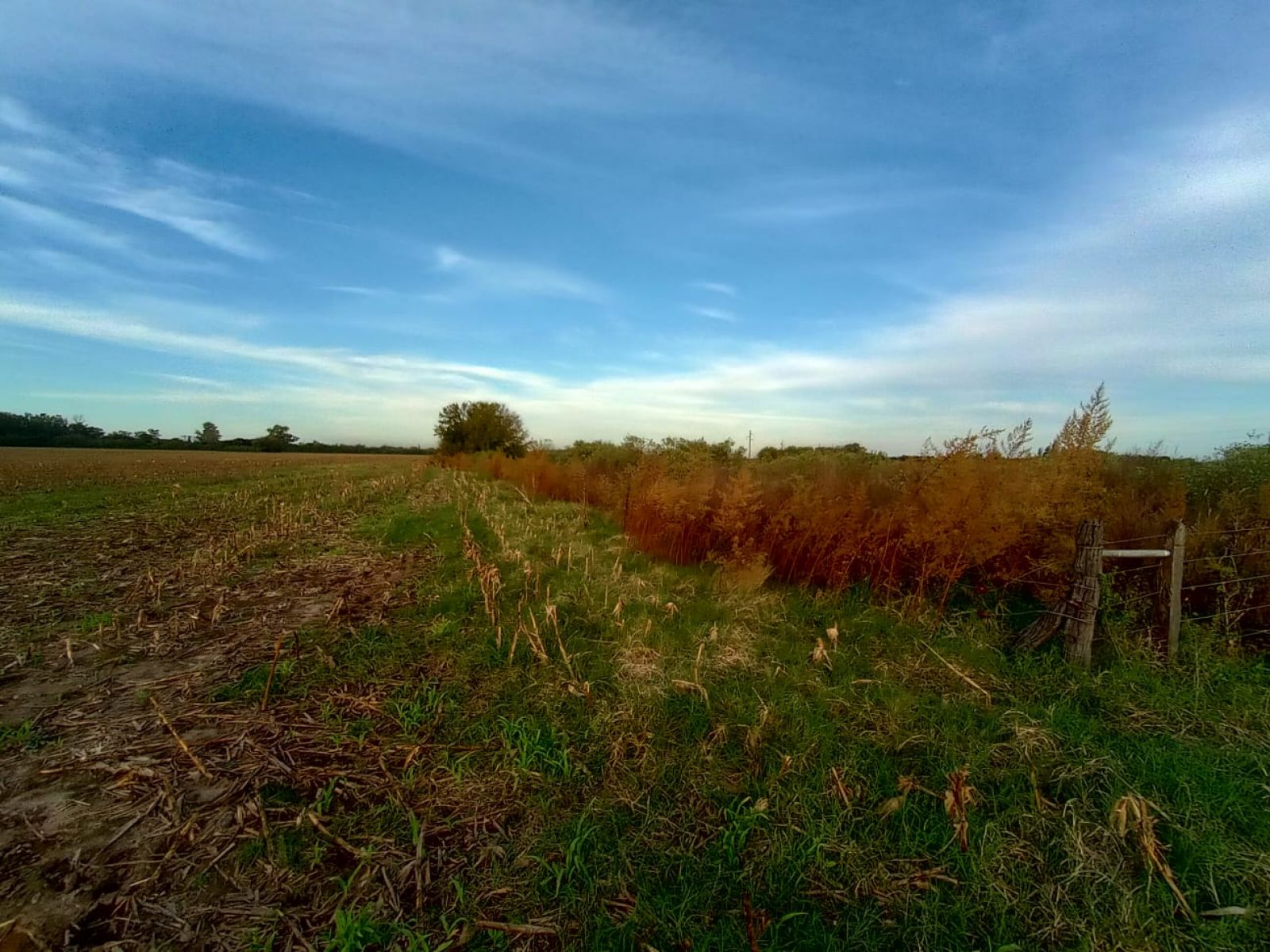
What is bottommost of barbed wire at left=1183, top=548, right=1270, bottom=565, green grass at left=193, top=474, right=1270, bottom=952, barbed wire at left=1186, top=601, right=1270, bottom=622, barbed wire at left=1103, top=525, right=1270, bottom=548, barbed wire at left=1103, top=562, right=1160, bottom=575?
green grass at left=193, top=474, right=1270, bottom=952

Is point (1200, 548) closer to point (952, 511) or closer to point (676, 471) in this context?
point (952, 511)

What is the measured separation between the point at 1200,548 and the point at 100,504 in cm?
1962

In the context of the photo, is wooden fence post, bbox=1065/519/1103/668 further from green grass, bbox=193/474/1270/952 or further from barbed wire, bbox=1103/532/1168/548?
barbed wire, bbox=1103/532/1168/548

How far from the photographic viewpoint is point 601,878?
260 cm

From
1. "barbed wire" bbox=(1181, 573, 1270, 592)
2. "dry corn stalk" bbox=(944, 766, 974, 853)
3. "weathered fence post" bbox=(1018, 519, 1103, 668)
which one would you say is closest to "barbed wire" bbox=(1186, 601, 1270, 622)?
"barbed wire" bbox=(1181, 573, 1270, 592)

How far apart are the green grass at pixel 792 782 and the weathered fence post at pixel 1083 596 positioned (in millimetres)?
190

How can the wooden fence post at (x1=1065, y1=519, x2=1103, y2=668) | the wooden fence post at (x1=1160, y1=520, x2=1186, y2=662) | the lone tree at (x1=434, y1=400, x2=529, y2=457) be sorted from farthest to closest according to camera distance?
the lone tree at (x1=434, y1=400, x2=529, y2=457), the wooden fence post at (x1=1160, y1=520, x2=1186, y2=662), the wooden fence post at (x1=1065, y1=519, x2=1103, y2=668)

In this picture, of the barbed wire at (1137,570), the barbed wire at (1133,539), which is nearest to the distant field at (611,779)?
the barbed wire at (1137,570)

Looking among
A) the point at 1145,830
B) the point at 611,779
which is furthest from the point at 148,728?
the point at 1145,830

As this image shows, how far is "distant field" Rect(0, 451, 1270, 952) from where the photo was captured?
242cm

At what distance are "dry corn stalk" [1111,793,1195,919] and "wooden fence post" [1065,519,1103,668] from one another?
2016mm

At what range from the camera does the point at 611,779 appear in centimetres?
324

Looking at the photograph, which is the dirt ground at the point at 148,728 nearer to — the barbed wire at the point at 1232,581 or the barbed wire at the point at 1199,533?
the barbed wire at the point at 1232,581

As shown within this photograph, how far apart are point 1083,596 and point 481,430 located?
1241 inches
